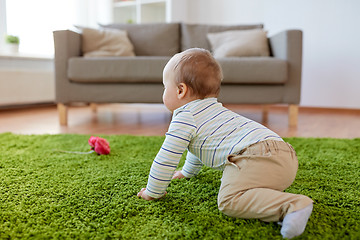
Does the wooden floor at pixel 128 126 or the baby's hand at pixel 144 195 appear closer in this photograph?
the baby's hand at pixel 144 195

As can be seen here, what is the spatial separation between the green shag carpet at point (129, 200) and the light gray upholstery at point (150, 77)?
32.5 inches

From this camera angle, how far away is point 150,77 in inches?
80.7

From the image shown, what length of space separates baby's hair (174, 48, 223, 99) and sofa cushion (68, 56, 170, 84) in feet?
4.09

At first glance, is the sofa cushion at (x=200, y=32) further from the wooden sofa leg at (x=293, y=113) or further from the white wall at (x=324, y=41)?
the wooden sofa leg at (x=293, y=113)

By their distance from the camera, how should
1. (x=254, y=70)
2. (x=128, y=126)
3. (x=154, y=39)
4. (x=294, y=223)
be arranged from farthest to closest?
(x=154, y=39)
(x=128, y=126)
(x=254, y=70)
(x=294, y=223)

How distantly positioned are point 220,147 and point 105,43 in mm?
1937

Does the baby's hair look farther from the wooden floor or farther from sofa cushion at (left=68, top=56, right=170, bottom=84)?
sofa cushion at (left=68, top=56, right=170, bottom=84)

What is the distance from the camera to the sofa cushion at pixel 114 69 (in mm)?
2053

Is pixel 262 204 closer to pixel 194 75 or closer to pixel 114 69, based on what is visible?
pixel 194 75

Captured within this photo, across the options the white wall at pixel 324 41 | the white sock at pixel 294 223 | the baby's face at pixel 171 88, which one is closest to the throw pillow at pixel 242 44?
the white wall at pixel 324 41

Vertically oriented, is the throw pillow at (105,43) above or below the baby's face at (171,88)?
above

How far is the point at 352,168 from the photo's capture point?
1.11 metres

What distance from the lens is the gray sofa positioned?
2033mm

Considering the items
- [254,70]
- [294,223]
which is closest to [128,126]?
[254,70]
